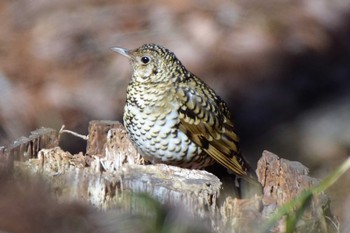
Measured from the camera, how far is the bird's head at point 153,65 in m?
5.49

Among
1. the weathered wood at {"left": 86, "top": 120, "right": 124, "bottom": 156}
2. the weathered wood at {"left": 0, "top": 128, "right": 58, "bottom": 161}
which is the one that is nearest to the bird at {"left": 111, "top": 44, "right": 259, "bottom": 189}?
the weathered wood at {"left": 86, "top": 120, "right": 124, "bottom": 156}

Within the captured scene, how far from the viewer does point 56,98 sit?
837cm

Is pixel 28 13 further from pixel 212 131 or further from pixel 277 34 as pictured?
pixel 212 131

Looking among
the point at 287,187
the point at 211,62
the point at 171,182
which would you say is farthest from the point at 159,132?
the point at 211,62

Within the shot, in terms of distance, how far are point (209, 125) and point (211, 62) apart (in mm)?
3121

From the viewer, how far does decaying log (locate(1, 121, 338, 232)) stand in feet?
12.4

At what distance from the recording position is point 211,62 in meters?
8.55

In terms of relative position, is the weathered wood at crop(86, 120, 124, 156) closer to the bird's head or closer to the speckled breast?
the speckled breast

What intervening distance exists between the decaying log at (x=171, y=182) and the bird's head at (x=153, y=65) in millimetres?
729

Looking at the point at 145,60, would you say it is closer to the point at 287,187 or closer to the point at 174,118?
the point at 174,118

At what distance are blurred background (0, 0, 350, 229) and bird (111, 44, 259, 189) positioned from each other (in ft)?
4.75

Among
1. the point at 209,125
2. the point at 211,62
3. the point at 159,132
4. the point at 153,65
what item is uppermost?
the point at 211,62

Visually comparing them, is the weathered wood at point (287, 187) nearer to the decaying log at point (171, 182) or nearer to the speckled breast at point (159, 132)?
the decaying log at point (171, 182)

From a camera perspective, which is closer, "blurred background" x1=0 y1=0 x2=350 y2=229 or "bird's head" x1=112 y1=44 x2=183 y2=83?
"bird's head" x1=112 y1=44 x2=183 y2=83
